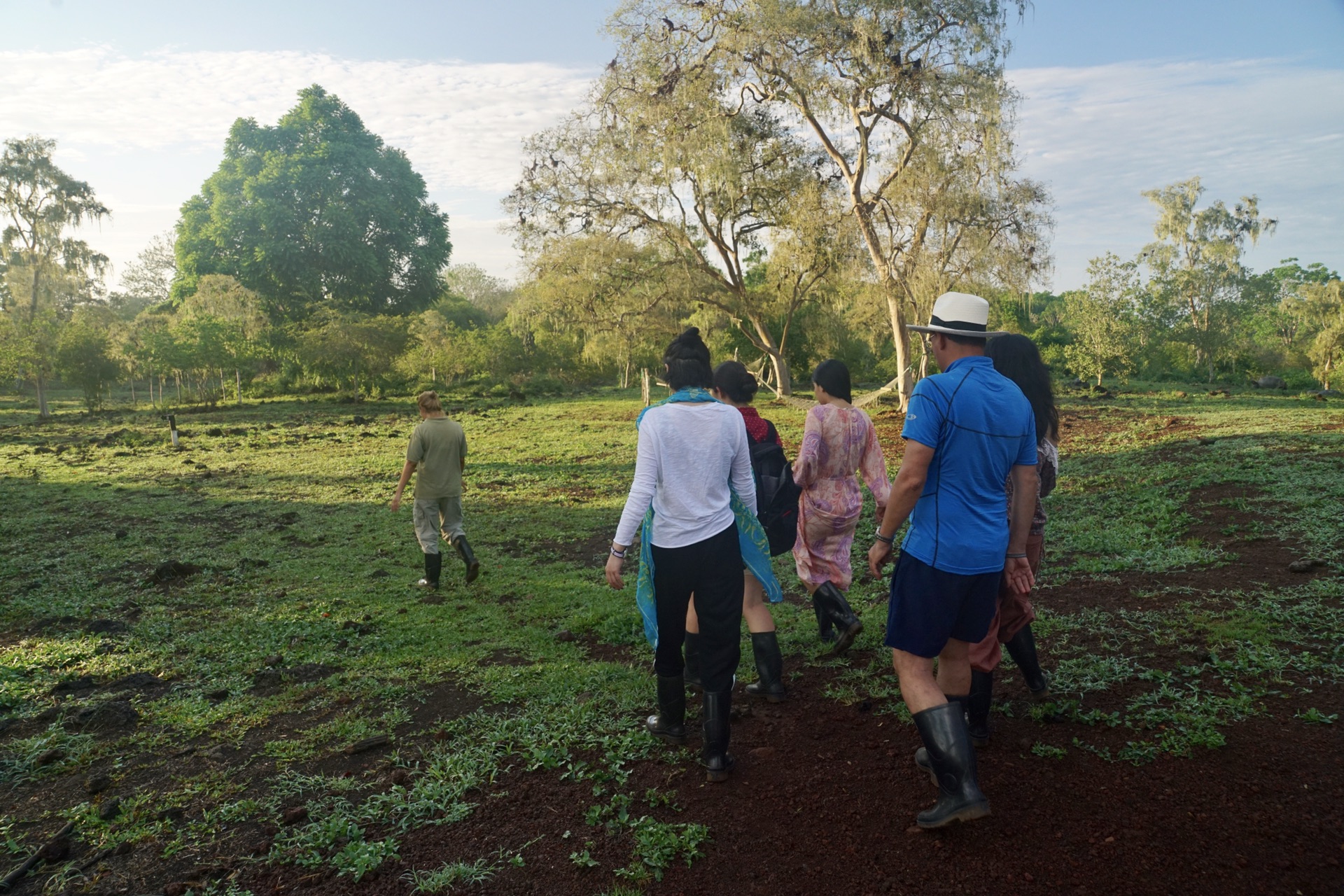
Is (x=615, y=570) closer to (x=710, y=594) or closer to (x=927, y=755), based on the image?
(x=710, y=594)

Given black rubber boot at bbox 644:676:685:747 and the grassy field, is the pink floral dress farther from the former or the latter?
black rubber boot at bbox 644:676:685:747

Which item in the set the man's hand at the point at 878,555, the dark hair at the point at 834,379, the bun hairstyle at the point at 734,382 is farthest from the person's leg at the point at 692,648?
the dark hair at the point at 834,379

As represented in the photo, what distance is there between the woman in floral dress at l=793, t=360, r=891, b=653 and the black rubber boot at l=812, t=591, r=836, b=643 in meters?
0.05

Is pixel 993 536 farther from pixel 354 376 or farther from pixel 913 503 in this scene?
pixel 354 376

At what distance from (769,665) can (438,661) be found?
2.32 meters

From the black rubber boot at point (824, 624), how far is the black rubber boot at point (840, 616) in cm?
8

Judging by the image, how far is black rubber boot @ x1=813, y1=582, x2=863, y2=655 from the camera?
4602mm

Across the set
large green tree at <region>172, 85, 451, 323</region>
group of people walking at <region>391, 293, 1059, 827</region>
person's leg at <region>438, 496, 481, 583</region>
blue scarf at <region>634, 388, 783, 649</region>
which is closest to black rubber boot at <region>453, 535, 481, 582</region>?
person's leg at <region>438, 496, 481, 583</region>

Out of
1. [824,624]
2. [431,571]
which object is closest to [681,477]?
[824,624]

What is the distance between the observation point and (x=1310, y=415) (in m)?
14.7

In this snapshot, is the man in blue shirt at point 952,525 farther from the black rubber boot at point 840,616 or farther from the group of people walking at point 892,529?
the black rubber boot at point 840,616

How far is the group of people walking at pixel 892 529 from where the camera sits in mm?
2764

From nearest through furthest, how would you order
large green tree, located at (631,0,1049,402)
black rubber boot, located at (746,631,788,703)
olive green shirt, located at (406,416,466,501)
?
black rubber boot, located at (746,631,788,703) → olive green shirt, located at (406,416,466,501) → large green tree, located at (631,0,1049,402)

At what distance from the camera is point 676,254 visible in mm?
23500
